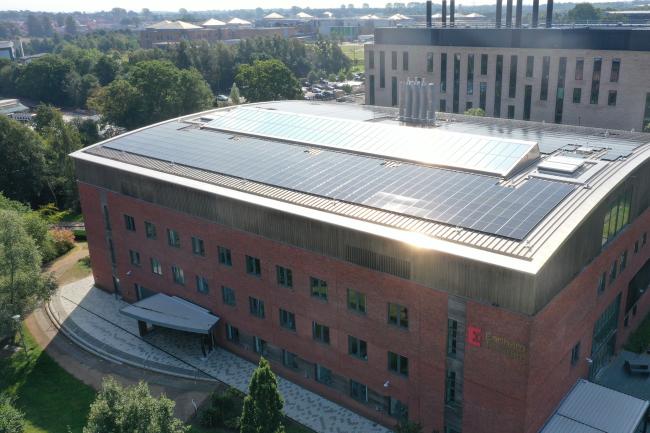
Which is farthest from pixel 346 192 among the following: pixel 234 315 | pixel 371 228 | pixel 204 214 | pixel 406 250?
pixel 234 315

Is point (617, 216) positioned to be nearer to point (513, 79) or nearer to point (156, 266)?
point (156, 266)

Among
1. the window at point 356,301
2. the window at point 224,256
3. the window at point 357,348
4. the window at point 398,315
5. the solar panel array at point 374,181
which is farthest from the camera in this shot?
the window at point 224,256

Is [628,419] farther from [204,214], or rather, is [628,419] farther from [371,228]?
[204,214]

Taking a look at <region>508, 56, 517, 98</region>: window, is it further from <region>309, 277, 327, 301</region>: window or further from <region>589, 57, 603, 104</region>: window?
<region>309, 277, 327, 301</region>: window

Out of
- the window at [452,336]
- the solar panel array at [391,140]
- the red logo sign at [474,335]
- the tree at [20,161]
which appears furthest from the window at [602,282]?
the tree at [20,161]

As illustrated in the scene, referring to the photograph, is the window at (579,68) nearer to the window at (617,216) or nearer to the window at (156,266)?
the window at (617,216)

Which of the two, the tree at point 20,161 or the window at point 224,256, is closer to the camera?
the window at point 224,256

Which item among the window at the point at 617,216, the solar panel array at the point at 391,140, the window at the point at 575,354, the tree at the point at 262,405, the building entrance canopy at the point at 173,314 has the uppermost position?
the solar panel array at the point at 391,140
